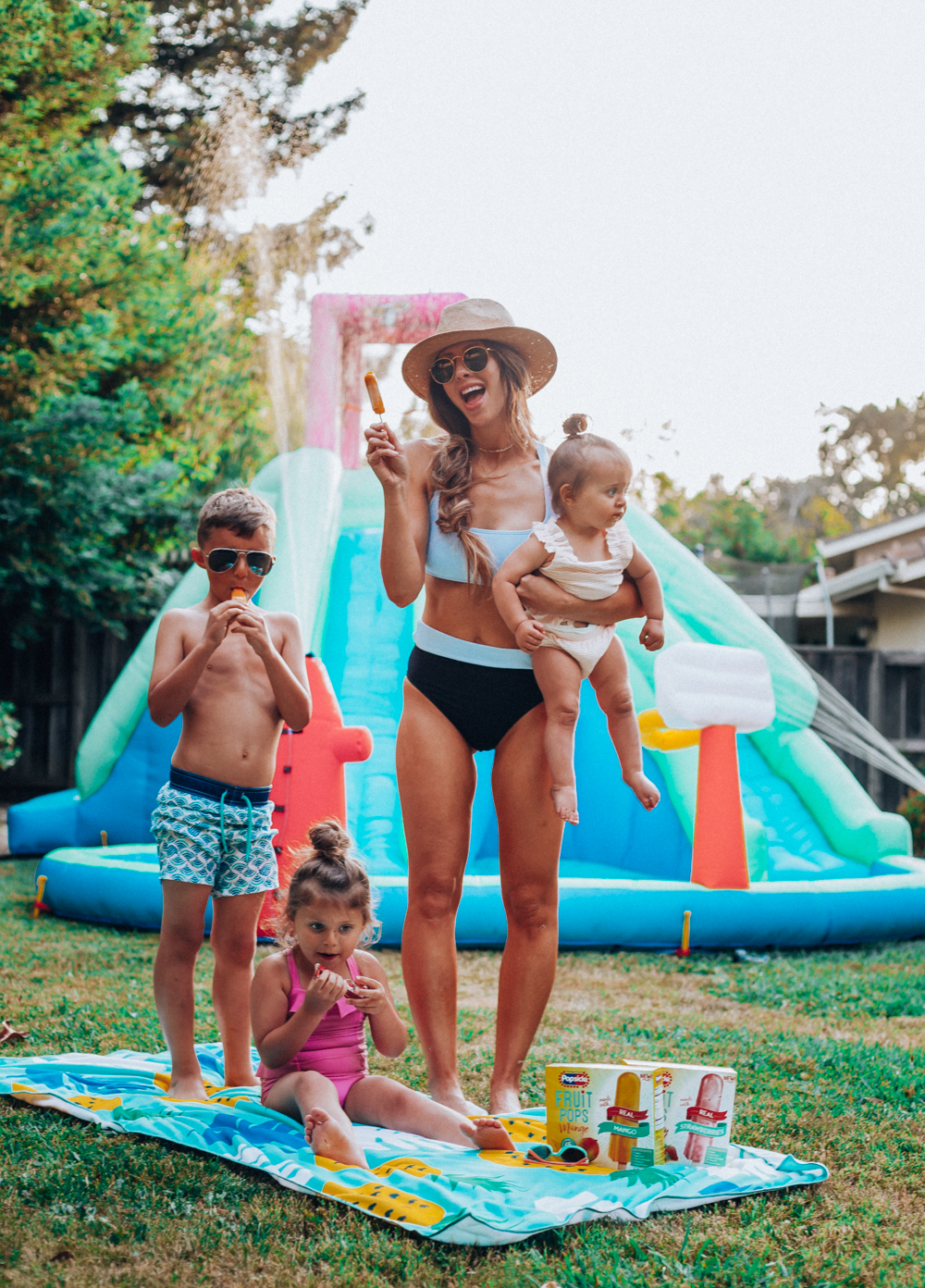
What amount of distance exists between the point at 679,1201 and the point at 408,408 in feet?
40.6

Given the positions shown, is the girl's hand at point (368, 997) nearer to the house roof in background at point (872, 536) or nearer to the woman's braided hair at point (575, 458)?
the woman's braided hair at point (575, 458)

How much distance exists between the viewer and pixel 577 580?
2.50 metres

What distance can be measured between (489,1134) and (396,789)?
356cm

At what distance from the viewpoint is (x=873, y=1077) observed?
299 centimetres

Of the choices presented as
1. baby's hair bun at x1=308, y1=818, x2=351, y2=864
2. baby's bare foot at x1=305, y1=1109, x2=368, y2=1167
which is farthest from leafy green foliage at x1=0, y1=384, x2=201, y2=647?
baby's bare foot at x1=305, y1=1109, x2=368, y2=1167

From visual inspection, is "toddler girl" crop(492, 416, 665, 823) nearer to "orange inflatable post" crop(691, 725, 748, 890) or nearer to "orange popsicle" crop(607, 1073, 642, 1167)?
"orange popsicle" crop(607, 1073, 642, 1167)

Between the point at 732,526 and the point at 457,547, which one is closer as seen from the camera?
the point at 457,547

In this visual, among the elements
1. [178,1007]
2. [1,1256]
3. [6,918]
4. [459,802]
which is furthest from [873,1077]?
[6,918]

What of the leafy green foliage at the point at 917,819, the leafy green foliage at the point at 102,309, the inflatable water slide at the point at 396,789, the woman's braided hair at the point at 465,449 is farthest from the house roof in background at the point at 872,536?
the woman's braided hair at the point at 465,449

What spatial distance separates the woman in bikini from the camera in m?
2.56

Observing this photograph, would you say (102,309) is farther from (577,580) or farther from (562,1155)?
(562,1155)

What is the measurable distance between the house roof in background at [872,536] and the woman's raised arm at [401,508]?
11.0 metres

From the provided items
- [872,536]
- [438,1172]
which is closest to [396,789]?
[438,1172]

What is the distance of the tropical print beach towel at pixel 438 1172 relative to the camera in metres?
1.93
